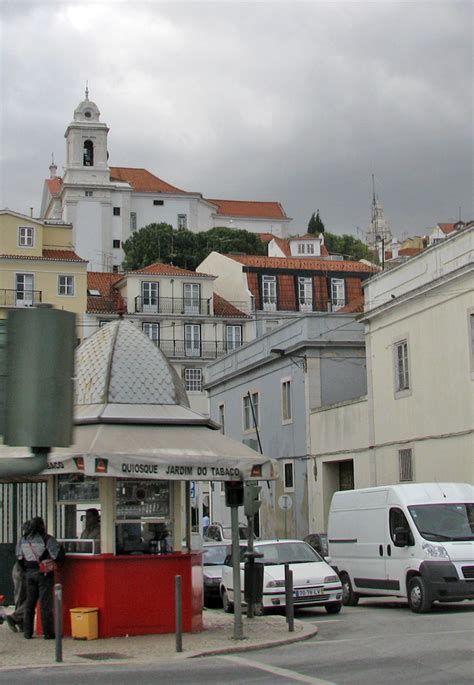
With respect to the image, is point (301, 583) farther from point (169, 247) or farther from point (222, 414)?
point (169, 247)

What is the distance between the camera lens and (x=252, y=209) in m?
142

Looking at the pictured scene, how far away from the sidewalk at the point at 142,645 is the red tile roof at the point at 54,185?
362 feet

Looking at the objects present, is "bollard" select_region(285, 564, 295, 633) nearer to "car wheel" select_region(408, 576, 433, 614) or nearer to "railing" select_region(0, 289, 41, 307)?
"car wheel" select_region(408, 576, 433, 614)

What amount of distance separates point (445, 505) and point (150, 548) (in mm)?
6660

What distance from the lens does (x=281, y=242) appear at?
122000 millimetres

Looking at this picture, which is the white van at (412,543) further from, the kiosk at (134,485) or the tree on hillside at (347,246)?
the tree on hillside at (347,246)

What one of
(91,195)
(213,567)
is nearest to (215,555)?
(213,567)

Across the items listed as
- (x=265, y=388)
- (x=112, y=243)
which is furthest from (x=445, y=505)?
(x=112, y=243)

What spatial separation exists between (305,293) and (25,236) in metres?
22.1

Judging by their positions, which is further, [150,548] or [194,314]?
[194,314]

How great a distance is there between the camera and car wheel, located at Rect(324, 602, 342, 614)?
70.6 ft

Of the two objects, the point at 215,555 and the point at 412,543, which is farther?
the point at 215,555

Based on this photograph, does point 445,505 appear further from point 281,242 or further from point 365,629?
point 281,242

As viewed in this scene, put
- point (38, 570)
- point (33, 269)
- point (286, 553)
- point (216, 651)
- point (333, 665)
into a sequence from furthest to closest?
point (33, 269) → point (286, 553) → point (38, 570) → point (216, 651) → point (333, 665)
